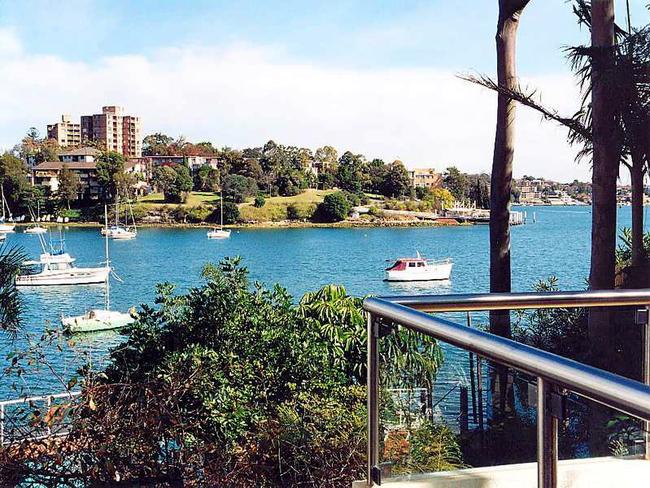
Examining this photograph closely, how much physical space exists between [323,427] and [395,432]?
236 centimetres

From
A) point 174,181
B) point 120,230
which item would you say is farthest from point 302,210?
point 120,230

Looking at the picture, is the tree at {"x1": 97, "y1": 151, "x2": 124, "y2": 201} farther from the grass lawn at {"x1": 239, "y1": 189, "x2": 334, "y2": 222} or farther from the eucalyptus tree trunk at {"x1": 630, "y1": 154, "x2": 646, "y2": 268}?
the eucalyptus tree trunk at {"x1": 630, "y1": 154, "x2": 646, "y2": 268}

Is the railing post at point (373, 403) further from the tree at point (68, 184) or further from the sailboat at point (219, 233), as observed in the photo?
the sailboat at point (219, 233)

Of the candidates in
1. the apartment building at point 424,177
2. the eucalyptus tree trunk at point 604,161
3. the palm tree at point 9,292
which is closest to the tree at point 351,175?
the apartment building at point 424,177

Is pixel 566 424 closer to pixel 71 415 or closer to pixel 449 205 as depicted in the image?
pixel 71 415

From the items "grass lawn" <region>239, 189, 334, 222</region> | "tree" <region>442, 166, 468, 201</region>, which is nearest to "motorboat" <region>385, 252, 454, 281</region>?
"tree" <region>442, 166, 468, 201</region>

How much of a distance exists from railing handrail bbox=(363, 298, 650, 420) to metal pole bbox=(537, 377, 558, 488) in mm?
39

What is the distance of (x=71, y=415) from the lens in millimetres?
4273

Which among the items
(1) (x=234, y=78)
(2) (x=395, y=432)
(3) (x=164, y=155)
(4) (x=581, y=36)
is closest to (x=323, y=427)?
(2) (x=395, y=432)

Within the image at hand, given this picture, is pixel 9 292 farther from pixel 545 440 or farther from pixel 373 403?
pixel 545 440

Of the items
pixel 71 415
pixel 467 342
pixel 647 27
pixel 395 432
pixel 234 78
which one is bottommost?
pixel 71 415

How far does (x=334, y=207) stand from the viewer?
6288 centimetres

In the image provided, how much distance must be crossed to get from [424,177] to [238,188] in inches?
581

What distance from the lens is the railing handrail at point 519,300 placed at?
7.47 ft
